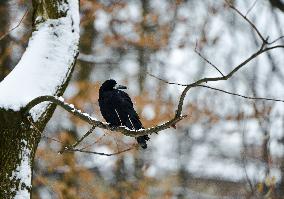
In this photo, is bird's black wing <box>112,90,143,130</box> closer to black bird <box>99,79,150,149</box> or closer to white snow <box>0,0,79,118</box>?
black bird <box>99,79,150,149</box>

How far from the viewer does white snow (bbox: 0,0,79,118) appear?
15.9 ft

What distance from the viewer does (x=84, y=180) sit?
11.1 meters

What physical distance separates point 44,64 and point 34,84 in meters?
0.23

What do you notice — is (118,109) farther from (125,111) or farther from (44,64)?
(44,64)

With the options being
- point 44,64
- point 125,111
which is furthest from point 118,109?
point 44,64

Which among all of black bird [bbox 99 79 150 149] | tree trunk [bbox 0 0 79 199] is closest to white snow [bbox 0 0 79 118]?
tree trunk [bbox 0 0 79 199]

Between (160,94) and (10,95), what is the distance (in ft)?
23.8

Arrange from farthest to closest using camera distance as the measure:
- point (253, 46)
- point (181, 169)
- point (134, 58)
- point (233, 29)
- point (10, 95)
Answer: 1. point (233, 29)
2. point (253, 46)
3. point (181, 169)
4. point (134, 58)
5. point (10, 95)

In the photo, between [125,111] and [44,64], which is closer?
[44,64]

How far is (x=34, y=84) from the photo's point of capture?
4969 mm

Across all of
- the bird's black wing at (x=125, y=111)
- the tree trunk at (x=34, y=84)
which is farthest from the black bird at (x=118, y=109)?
the tree trunk at (x=34, y=84)

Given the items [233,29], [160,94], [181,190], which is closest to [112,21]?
[160,94]

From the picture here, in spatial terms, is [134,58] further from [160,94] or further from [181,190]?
[181,190]

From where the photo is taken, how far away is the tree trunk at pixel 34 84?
4.67m
